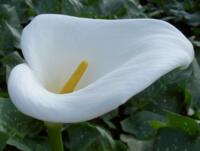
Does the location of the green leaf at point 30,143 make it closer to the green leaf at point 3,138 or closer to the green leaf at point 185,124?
the green leaf at point 3,138

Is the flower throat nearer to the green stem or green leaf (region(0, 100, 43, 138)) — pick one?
the green stem

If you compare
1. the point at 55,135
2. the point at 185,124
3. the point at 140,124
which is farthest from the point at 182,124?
the point at 55,135

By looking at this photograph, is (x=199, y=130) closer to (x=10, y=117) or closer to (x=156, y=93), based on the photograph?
(x=156, y=93)

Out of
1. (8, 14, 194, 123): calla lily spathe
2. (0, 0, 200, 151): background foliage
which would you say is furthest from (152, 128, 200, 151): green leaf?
(8, 14, 194, 123): calla lily spathe

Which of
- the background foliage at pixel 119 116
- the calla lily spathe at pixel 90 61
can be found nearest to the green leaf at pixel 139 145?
the background foliage at pixel 119 116

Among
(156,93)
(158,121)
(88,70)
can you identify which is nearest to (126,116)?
(156,93)

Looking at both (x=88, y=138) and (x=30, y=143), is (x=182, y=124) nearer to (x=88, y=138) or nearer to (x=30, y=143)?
(x=88, y=138)
